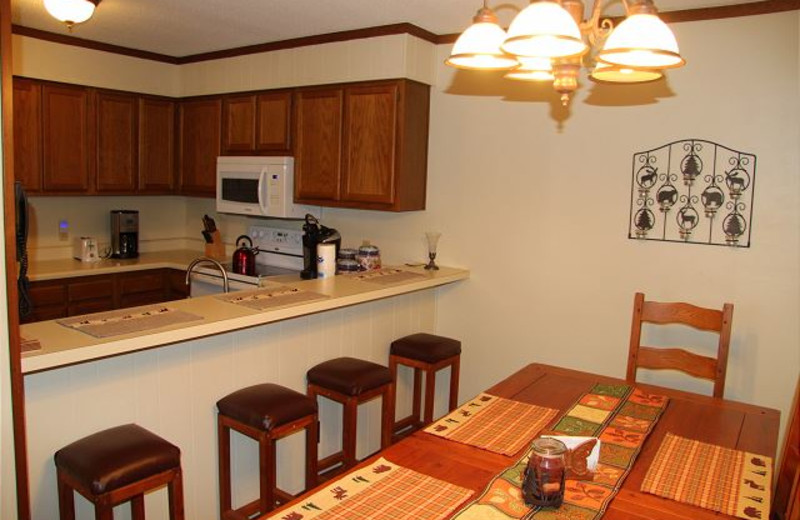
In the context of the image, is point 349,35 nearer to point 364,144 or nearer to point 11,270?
point 364,144

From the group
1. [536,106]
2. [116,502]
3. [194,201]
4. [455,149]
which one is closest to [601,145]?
[536,106]

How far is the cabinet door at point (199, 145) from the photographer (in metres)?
4.65

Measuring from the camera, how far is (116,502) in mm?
1867

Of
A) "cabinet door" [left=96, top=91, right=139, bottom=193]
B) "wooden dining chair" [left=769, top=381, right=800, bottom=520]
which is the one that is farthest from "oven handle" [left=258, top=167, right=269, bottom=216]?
"wooden dining chair" [left=769, top=381, right=800, bottom=520]

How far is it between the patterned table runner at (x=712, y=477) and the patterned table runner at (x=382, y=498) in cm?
54

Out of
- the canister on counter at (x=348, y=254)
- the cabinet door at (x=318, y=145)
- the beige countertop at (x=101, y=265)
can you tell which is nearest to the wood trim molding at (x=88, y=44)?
the cabinet door at (x=318, y=145)

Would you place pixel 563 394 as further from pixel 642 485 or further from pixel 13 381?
pixel 13 381

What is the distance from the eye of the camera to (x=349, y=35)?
3.79 metres

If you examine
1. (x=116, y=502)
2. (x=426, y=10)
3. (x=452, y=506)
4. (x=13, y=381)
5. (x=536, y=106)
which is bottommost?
(x=116, y=502)

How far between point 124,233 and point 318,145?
1.81 m

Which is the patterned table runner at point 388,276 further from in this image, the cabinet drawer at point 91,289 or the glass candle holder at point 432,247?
the cabinet drawer at point 91,289

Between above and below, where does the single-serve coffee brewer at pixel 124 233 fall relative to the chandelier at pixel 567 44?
below

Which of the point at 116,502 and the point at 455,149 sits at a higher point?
the point at 455,149

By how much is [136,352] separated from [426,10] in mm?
2172
